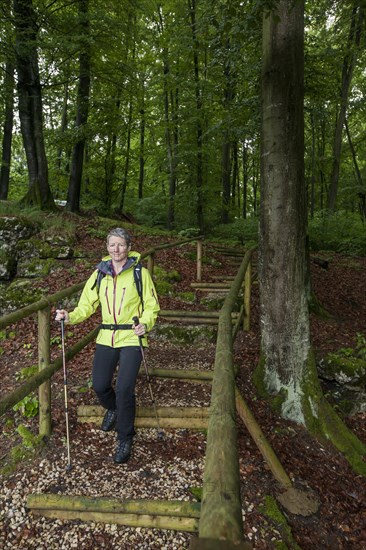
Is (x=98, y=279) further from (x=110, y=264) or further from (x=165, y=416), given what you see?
(x=165, y=416)

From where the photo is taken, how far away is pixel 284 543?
2.71 m

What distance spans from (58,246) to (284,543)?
27.9 ft

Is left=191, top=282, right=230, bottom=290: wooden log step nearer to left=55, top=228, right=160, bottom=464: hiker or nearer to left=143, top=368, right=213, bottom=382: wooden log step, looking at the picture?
left=143, top=368, right=213, bottom=382: wooden log step

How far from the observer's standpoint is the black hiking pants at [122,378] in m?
3.45

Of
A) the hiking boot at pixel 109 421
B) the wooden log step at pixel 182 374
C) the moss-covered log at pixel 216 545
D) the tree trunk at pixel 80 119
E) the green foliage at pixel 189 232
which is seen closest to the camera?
the moss-covered log at pixel 216 545

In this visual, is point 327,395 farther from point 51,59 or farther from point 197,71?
point 197,71

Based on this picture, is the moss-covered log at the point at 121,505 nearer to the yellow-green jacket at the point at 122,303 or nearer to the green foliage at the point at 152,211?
the yellow-green jacket at the point at 122,303

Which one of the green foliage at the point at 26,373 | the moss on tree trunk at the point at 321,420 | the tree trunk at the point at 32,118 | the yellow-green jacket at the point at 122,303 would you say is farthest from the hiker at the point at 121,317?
the tree trunk at the point at 32,118

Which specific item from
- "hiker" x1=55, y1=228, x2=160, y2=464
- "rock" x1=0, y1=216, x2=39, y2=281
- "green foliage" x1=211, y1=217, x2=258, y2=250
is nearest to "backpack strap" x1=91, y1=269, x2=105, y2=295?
"hiker" x1=55, y1=228, x2=160, y2=464

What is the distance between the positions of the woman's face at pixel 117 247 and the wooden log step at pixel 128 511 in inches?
79.9

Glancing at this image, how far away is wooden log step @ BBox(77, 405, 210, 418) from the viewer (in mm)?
3944

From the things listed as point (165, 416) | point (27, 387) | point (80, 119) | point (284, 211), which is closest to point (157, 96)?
point (80, 119)

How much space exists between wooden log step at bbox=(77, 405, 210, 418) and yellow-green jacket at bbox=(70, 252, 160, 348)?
82cm

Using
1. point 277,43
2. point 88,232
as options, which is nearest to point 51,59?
point 88,232
